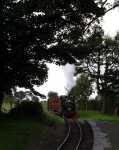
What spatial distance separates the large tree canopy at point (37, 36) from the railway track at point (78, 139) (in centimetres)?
529

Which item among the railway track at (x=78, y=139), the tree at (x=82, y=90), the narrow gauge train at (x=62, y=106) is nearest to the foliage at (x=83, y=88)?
the tree at (x=82, y=90)

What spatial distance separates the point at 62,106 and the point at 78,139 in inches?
1091

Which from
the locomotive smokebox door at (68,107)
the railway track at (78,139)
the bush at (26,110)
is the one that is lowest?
the railway track at (78,139)

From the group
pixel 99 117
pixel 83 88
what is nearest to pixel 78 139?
pixel 99 117

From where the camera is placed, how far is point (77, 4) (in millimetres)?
35719

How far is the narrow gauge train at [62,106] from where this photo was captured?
62.1 m

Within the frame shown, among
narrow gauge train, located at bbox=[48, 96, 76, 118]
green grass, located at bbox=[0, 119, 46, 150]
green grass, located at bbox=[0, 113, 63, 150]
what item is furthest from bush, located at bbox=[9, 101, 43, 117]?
narrow gauge train, located at bbox=[48, 96, 76, 118]

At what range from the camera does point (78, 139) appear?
3503cm

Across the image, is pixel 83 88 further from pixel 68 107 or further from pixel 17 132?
pixel 17 132

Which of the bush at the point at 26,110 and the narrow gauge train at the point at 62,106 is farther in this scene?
the narrow gauge train at the point at 62,106

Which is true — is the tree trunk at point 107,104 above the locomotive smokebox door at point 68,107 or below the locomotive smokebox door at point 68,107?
above

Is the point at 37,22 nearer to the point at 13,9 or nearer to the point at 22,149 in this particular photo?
the point at 13,9

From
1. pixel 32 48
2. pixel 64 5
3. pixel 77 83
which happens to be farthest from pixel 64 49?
pixel 77 83

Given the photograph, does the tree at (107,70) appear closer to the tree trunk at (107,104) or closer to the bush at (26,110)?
the tree trunk at (107,104)
